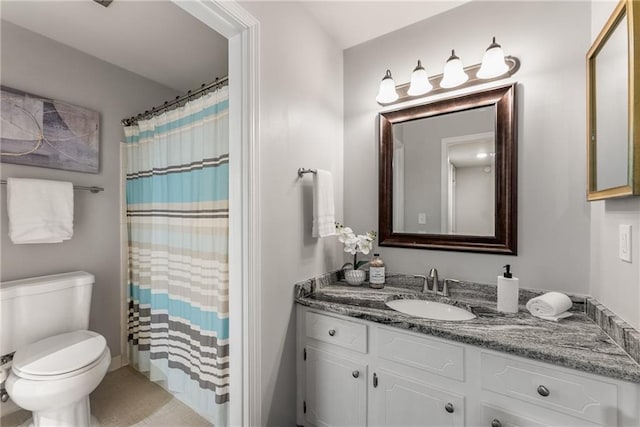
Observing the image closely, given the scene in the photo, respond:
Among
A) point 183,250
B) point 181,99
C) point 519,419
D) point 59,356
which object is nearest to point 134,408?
point 59,356

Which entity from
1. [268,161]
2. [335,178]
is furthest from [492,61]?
[268,161]

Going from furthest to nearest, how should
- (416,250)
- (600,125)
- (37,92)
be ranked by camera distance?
(37,92), (416,250), (600,125)

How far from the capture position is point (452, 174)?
1597 mm

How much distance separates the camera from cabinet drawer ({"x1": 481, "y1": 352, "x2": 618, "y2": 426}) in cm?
84

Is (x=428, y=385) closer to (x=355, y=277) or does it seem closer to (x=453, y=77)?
(x=355, y=277)

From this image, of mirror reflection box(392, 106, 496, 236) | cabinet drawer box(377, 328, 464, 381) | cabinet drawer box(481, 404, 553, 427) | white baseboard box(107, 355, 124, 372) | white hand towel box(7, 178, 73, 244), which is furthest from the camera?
white baseboard box(107, 355, 124, 372)

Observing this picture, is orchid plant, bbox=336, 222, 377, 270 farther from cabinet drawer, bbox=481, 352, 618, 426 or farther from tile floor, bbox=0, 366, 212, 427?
tile floor, bbox=0, 366, 212, 427

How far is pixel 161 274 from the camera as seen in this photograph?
1910 millimetres

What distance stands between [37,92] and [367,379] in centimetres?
265

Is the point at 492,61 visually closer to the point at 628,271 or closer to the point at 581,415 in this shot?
the point at 628,271

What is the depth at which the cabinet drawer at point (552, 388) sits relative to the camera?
0.84 m

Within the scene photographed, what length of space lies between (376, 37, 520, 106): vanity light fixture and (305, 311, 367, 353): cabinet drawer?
1291mm

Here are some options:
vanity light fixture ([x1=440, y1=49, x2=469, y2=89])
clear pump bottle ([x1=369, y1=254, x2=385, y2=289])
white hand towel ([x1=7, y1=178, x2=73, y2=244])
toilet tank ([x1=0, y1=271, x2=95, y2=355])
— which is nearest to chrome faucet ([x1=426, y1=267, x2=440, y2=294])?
clear pump bottle ([x1=369, y1=254, x2=385, y2=289])

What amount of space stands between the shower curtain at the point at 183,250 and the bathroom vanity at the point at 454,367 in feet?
1.71
